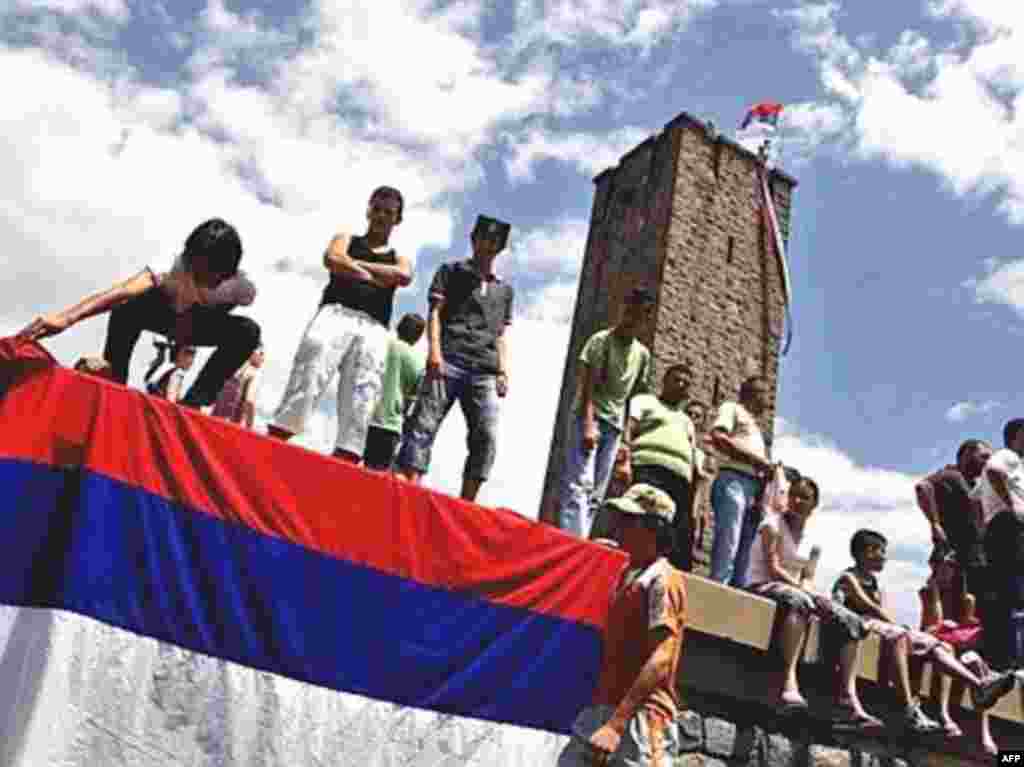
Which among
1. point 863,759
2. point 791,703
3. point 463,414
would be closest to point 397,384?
point 463,414

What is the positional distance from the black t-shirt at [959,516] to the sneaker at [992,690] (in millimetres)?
1049

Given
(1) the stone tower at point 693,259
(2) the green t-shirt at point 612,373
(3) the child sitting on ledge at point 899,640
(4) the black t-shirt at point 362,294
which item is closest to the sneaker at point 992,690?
(3) the child sitting on ledge at point 899,640

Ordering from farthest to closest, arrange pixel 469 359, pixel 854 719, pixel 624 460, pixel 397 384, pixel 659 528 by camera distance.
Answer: pixel 624 460 → pixel 397 384 → pixel 469 359 → pixel 854 719 → pixel 659 528

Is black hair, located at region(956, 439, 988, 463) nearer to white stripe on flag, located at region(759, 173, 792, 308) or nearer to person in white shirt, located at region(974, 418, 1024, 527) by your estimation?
person in white shirt, located at region(974, 418, 1024, 527)

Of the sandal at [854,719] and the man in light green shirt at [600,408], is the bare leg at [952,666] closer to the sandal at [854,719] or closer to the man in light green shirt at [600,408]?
the sandal at [854,719]

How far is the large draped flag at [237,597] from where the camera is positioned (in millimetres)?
3064

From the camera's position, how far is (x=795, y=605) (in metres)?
4.81

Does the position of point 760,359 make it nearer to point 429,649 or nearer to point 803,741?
point 803,741

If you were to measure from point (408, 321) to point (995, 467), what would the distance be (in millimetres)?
3656

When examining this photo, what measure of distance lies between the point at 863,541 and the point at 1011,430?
1.49m

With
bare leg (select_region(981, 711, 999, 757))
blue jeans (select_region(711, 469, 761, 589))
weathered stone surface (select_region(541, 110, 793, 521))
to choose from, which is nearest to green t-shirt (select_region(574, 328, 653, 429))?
blue jeans (select_region(711, 469, 761, 589))

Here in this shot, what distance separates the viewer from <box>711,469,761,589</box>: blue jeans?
546 cm

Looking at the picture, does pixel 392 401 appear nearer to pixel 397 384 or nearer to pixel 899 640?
pixel 397 384

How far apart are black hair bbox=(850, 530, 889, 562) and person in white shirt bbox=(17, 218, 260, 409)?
346cm
